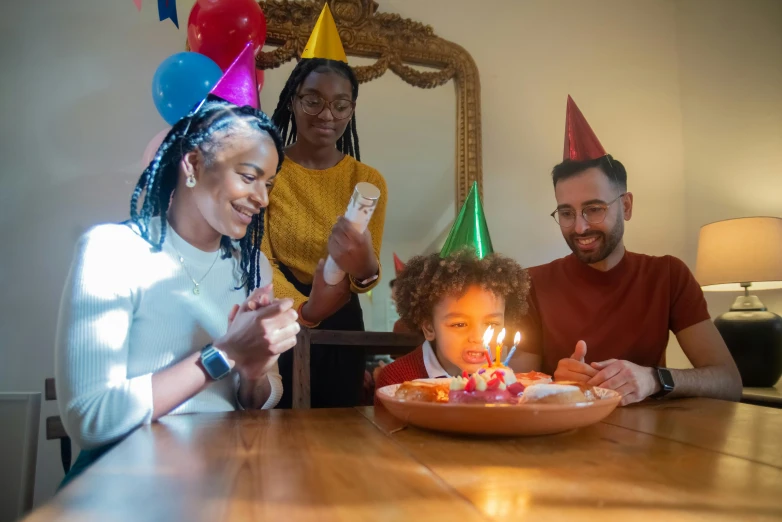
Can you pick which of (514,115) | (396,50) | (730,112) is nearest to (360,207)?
(396,50)

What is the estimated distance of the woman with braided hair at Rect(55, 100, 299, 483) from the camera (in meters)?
0.79

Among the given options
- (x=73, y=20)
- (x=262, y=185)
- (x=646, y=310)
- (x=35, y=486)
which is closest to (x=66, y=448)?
(x=35, y=486)

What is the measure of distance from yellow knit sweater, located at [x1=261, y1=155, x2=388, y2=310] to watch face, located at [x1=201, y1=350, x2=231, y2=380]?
48 centimetres

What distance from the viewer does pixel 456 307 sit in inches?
47.0

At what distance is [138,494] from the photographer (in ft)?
1.44

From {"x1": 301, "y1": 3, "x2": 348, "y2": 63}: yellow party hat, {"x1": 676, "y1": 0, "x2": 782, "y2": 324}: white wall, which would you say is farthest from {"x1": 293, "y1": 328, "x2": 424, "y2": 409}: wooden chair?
{"x1": 676, "y1": 0, "x2": 782, "y2": 324}: white wall

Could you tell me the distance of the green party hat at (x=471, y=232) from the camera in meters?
1.47

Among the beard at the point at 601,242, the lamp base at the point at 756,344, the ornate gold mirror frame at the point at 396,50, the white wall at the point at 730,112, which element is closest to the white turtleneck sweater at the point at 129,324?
the beard at the point at 601,242

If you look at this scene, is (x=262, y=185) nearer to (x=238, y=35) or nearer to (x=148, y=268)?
(x=148, y=268)

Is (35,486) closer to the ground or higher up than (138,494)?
closer to the ground

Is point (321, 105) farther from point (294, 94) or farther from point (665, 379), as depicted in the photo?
point (665, 379)

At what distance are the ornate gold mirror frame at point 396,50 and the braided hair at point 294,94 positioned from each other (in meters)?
0.31

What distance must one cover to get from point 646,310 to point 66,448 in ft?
4.91

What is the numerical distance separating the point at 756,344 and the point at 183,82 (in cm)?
186
